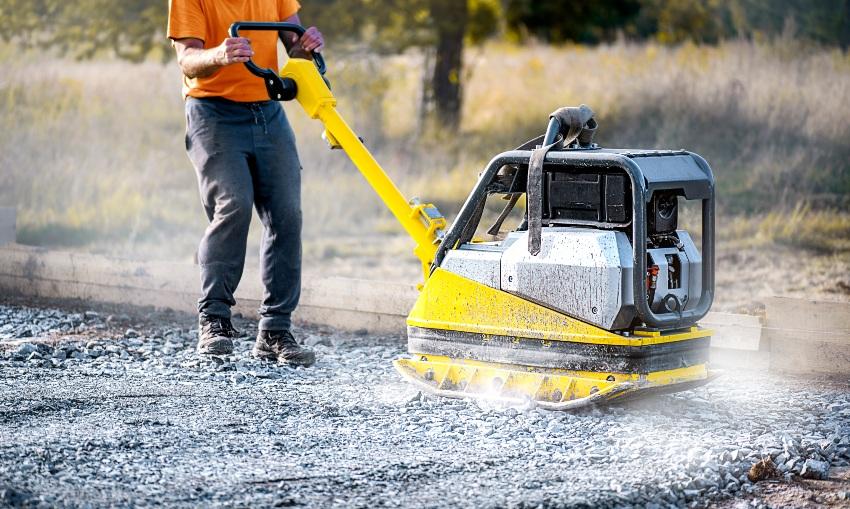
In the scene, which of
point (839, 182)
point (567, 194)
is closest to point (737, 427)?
point (567, 194)

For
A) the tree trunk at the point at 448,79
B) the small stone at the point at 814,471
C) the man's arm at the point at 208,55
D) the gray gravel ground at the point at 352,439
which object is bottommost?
the small stone at the point at 814,471

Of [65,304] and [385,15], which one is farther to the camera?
[385,15]

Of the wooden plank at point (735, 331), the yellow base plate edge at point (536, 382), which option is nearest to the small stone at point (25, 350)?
the yellow base plate edge at point (536, 382)

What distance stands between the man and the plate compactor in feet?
3.63

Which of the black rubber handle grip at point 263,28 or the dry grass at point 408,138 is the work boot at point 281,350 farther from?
the dry grass at point 408,138

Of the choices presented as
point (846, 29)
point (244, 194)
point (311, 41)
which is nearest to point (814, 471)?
point (244, 194)

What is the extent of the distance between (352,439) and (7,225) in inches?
205

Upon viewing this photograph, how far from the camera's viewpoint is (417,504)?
424 centimetres

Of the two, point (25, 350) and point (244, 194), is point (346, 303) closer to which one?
point (244, 194)

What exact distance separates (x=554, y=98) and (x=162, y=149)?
4.73 meters

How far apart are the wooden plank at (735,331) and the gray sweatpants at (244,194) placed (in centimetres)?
214

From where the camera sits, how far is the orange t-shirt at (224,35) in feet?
21.1

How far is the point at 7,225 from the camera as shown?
9391 millimetres

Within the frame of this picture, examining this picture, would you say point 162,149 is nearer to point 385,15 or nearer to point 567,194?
point 385,15
